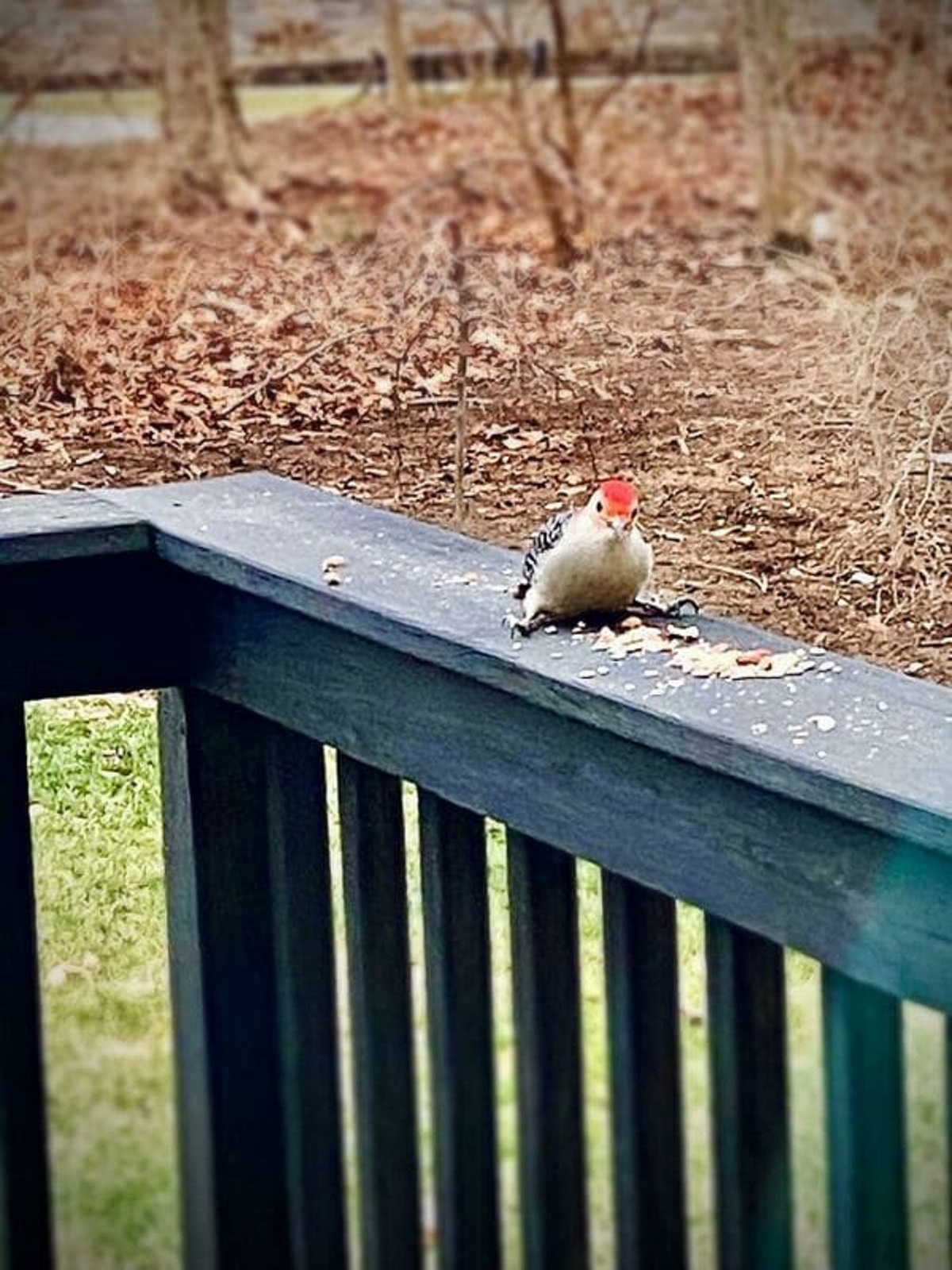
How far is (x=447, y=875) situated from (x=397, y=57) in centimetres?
199

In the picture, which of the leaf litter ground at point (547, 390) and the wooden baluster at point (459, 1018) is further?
the leaf litter ground at point (547, 390)

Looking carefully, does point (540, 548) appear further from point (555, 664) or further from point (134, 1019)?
point (134, 1019)

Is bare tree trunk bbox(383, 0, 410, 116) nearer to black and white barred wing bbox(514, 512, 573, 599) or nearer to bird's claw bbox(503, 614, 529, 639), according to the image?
black and white barred wing bbox(514, 512, 573, 599)

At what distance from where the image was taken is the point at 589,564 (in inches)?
41.1

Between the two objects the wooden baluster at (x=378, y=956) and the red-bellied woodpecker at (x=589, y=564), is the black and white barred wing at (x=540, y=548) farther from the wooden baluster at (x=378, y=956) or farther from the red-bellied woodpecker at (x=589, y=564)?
the wooden baluster at (x=378, y=956)

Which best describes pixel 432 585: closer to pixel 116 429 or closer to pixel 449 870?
pixel 449 870

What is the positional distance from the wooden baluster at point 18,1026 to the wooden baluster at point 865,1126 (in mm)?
436

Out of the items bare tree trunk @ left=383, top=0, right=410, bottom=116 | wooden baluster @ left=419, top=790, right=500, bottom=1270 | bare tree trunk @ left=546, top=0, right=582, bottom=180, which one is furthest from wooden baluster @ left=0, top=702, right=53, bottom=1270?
bare tree trunk @ left=383, top=0, right=410, bottom=116

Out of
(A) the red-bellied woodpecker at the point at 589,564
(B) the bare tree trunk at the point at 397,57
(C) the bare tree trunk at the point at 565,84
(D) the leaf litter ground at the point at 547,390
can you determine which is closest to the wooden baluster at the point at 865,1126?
(A) the red-bellied woodpecker at the point at 589,564

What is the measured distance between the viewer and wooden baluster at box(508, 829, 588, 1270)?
3.13 ft

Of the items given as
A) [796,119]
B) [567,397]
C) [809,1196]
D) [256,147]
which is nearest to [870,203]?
[796,119]

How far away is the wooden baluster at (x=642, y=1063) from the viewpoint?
0.91 m

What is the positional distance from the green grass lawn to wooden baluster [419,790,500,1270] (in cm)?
2

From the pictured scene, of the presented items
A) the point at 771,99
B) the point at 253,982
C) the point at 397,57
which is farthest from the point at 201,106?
the point at 253,982
